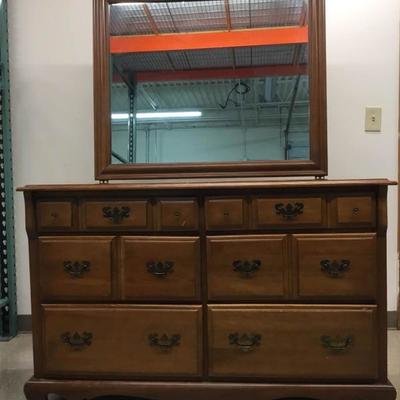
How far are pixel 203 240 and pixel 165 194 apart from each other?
0.20 metres

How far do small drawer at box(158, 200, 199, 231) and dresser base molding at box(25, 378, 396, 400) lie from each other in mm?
524

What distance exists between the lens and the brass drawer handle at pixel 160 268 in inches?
51.4

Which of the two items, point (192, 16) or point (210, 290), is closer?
point (210, 290)

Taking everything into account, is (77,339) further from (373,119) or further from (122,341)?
(373,119)

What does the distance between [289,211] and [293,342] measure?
426 millimetres

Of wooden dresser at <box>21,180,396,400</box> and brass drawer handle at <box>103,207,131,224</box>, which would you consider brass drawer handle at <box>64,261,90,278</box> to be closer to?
wooden dresser at <box>21,180,396,400</box>

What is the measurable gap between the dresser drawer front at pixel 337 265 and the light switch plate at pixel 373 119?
80cm

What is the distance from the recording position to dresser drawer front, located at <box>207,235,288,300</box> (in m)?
1.28

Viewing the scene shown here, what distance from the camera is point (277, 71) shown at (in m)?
1.62

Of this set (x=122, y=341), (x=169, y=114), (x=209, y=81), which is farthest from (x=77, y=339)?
(x=209, y=81)

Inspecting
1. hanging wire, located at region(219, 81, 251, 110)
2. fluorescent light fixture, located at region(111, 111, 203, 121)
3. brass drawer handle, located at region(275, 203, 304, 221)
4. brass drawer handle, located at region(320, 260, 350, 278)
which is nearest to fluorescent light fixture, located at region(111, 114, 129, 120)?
fluorescent light fixture, located at region(111, 111, 203, 121)

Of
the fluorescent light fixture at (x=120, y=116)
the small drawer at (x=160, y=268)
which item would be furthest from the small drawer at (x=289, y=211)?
the fluorescent light fixture at (x=120, y=116)

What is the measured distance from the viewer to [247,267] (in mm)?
1285

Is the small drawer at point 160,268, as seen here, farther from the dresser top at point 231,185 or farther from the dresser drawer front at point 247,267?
the dresser top at point 231,185
